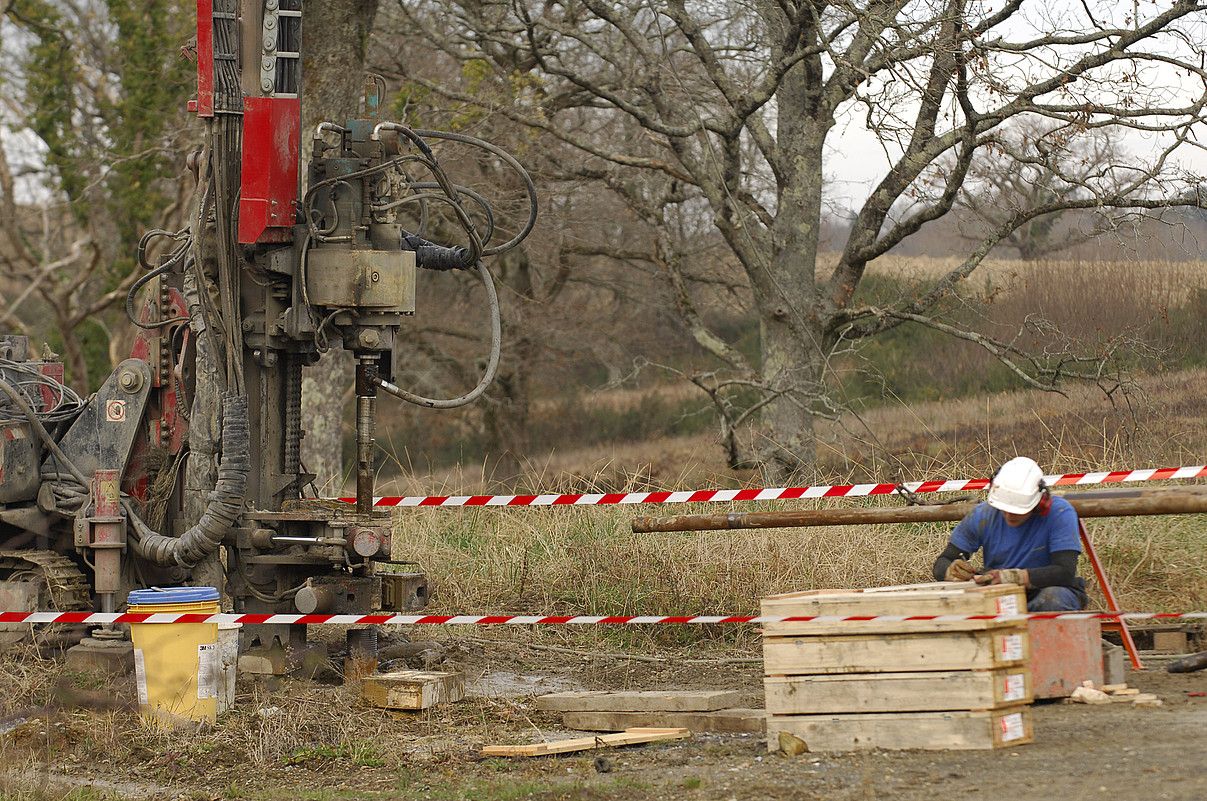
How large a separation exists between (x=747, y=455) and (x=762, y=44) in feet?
17.8

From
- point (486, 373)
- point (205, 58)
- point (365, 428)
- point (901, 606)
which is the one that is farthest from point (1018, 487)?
point (205, 58)

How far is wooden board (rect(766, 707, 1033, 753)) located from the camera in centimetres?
671

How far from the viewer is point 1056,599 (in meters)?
8.14

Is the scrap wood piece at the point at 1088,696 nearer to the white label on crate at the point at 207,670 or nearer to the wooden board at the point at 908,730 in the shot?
the wooden board at the point at 908,730

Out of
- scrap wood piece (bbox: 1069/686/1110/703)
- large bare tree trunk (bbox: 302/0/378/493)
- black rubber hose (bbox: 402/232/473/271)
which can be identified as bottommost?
scrap wood piece (bbox: 1069/686/1110/703)

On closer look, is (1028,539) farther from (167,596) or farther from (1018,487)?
(167,596)

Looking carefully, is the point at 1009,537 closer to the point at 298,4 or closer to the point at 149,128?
the point at 298,4

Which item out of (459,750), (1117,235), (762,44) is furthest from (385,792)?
(762,44)

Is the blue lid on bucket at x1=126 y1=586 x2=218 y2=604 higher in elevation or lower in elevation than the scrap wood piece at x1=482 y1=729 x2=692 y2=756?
higher

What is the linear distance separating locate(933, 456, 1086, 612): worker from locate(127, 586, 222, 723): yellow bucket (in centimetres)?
402

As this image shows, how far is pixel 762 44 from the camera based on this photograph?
1831 centimetres

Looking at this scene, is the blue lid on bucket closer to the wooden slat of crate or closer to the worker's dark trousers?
the wooden slat of crate

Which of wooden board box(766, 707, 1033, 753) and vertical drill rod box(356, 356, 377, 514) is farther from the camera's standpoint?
vertical drill rod box(356, 356, 377, 514)

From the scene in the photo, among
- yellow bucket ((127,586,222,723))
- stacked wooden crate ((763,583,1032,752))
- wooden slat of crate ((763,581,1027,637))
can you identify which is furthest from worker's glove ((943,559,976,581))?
yellow bucket ((127,586,222,723))
